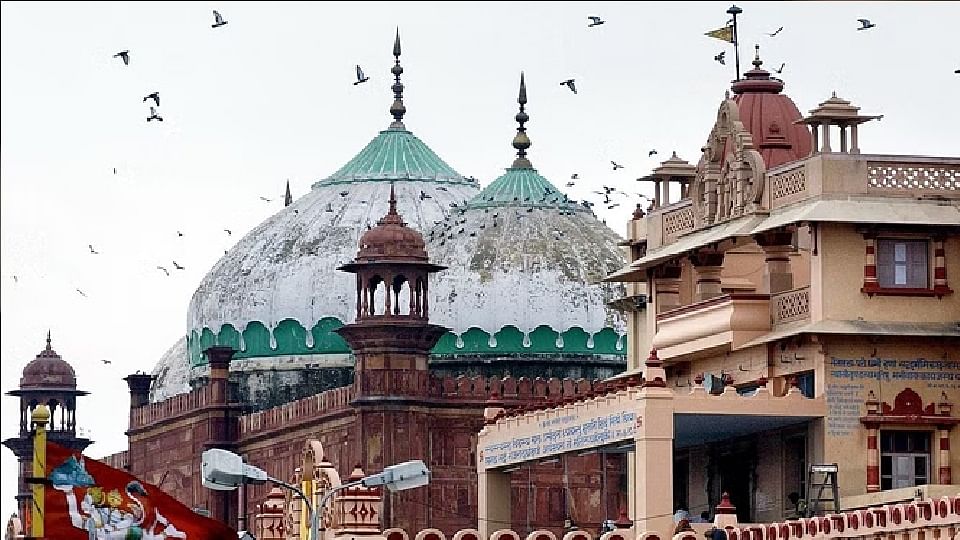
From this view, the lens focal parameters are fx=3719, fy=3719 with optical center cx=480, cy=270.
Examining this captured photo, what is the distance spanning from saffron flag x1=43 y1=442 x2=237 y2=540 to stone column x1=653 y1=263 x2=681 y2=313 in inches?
627

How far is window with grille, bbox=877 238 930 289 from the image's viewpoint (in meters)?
Answer: 57.6

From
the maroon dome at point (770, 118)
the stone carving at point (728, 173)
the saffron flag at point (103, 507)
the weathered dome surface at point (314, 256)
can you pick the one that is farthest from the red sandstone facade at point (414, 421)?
the saffron flag at point (103, 507)

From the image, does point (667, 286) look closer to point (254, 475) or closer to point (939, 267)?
point (939, 267)

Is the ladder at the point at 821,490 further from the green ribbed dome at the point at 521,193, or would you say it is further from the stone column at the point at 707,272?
the green ribbed dome at the point at 521,193

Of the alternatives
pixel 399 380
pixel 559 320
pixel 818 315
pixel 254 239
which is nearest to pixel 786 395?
pixel 818 315

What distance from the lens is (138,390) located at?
9062 cm

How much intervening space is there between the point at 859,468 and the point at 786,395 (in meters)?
1.59

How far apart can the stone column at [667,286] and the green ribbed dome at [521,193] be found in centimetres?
2069

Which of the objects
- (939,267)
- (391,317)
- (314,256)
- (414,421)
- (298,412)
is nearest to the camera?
(939,267)

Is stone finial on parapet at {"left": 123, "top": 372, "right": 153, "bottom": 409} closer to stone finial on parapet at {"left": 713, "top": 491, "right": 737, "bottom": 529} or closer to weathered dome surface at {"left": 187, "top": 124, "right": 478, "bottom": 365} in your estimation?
weathered dome surface at {"left": 187, "top": 124, "right": 478, "bottom": 365}

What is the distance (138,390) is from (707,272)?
31637 millimetres

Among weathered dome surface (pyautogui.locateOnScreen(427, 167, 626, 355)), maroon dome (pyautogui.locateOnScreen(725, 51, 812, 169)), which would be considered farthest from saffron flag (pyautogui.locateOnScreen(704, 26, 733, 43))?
weathered dome surface (pyautogui.locateOnScreen(427, 167, 626, 355))

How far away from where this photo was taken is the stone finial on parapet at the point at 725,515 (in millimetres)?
55781

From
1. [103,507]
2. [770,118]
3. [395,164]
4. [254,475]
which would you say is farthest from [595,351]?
[103,507]
